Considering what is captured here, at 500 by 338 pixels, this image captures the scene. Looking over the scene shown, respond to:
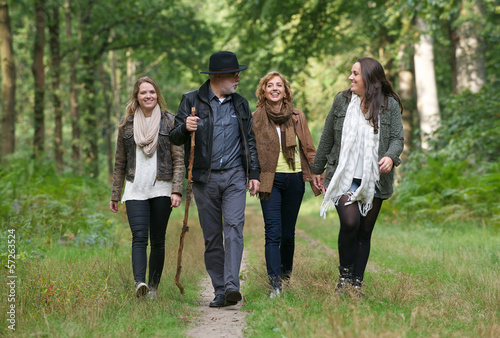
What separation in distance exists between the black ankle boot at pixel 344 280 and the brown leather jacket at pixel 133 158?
1.85m

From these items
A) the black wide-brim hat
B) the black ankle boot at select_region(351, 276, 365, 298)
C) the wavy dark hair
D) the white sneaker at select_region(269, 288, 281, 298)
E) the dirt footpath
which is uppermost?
the black wide-brim hat

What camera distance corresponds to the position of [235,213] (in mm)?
5738

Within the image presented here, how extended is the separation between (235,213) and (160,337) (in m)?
1.75

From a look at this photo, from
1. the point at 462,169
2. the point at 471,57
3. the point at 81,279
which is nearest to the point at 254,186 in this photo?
the point at 81,279

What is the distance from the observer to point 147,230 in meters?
5.78

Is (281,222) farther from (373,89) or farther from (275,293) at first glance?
(373,89)

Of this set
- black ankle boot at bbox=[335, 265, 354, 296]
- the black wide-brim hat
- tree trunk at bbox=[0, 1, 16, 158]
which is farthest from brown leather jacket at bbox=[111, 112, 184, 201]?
tree trunk at bbox=[0, 1, 16, 158]

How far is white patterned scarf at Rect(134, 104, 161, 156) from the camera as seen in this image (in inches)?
227

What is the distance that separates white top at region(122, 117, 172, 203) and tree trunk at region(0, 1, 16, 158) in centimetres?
901

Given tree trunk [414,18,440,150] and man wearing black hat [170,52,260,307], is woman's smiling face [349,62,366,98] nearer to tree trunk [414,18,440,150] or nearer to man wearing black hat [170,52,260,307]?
man wearing black hat [170,52,260,307]

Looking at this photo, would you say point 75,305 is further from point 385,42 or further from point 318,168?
point 385,42

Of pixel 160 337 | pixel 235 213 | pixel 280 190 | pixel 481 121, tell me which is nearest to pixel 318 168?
pixel 280 190

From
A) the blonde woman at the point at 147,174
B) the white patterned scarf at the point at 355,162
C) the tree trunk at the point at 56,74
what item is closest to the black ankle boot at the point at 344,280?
the white patterned scarf at the point at 355,162

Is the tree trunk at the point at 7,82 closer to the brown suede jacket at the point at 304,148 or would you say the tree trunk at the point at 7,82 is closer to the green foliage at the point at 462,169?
the brown suede jacket at the point at 304,148
